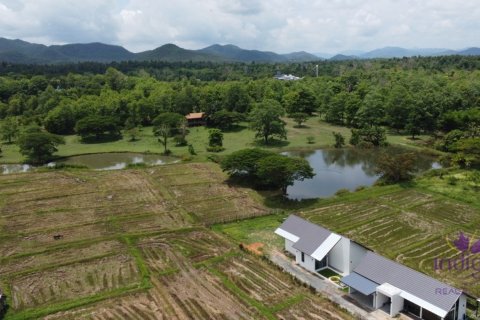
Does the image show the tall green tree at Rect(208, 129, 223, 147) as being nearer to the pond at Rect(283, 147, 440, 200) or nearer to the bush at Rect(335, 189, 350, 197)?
the pond at Rect(283, 147, 440, 200)

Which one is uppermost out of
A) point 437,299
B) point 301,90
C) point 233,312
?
point 301,90

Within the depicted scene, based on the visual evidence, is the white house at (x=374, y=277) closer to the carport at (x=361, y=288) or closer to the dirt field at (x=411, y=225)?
the carport at (x=361, y=288)

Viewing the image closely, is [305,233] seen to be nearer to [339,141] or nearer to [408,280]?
[408,280]

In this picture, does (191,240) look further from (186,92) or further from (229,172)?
(186,92)

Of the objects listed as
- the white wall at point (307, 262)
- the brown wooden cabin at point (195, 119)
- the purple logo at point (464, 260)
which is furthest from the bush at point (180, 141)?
the purple logo at point (464, 260)

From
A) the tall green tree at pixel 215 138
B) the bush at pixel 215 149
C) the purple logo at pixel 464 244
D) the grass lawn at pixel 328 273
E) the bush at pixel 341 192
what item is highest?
the tall green tree at pixel 215 138

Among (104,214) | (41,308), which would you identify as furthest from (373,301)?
(104,214)
